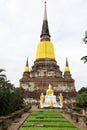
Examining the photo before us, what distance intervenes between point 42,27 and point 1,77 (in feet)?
142

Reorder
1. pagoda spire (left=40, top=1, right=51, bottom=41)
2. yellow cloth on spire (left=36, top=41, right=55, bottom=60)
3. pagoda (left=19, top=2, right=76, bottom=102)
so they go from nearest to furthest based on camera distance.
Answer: pagoda (left=19, top=2, right=76, bottom=102) → yellow cloth on spire (left=36, top=41, right=55, bottom=60) → pagoda spire (left=40, top=1, right=51, bottom=41)

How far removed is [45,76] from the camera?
62812 mm

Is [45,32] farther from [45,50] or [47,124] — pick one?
[47,124]

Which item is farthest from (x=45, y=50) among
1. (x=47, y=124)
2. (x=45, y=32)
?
(x=47, y=124)

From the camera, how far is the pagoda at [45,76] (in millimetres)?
60331

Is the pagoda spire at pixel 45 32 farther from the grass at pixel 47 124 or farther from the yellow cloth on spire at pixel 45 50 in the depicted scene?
the grass at pixel 47 124

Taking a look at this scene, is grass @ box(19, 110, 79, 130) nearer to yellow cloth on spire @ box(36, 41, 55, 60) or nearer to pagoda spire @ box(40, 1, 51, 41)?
yellow cloth on spire @ box(36, 41, 55, 60)

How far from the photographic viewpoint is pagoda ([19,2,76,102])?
60.3m

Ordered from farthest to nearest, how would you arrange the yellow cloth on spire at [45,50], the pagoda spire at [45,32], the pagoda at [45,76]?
the pagoda spire at [45,32], the yellow cloth on spire at [45,50], the pagoda at [45,76]

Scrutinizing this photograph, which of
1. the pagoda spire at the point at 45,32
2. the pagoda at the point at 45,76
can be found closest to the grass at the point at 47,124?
A: the pagoda at the point at 45,76

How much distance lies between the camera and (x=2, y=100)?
2125 cm

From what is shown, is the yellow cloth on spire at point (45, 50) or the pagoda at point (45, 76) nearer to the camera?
the pagoda at point (45, 76)

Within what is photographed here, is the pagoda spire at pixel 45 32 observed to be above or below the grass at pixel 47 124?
above

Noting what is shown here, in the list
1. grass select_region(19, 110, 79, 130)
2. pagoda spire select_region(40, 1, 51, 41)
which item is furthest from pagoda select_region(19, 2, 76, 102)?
grass select_region(19, 110, 79, 130)
